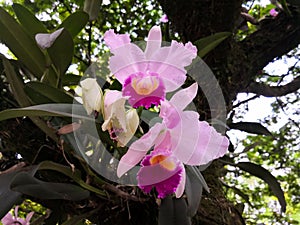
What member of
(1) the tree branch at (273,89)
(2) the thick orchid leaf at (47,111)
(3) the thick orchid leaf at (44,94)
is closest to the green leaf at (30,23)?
(3) the thick orchid leaf at (44,94)

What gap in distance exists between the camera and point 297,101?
177 cm

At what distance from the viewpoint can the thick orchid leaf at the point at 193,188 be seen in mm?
507

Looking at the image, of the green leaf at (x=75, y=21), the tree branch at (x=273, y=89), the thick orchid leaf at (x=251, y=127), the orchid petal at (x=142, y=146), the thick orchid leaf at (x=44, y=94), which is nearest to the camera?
the orchid petal at (x=142, y=146)

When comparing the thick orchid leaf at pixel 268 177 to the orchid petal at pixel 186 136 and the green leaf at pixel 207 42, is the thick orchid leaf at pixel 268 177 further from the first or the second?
the orchid petal at pixel 186 136

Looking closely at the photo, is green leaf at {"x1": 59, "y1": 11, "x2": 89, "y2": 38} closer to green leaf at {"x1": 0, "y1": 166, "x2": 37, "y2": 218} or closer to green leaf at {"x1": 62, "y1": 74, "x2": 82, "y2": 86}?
green leaf at {"x1": 62, "y1": 74, "x2": 82, "y2": 86}

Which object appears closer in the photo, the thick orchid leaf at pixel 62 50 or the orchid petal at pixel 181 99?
the orchid petal at pixel 181 99

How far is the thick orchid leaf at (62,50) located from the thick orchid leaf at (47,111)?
13cm

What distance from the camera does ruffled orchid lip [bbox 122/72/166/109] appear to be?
1.61ft

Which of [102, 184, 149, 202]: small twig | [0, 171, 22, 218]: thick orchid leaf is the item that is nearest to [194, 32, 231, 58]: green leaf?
[102, 184, 149, 202]: small twig

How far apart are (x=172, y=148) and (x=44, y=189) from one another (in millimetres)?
184

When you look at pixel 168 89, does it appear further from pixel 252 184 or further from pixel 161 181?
pixel 252 184

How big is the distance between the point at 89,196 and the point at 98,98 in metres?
0.19

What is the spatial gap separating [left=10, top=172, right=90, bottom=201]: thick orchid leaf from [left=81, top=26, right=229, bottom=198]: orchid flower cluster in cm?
11

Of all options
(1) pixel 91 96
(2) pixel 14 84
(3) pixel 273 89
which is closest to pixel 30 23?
(2) pixel 14 84
